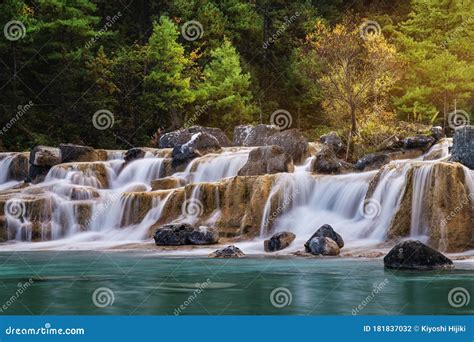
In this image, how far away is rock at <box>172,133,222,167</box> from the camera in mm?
28172

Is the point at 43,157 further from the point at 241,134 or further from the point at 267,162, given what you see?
the point at 241,134

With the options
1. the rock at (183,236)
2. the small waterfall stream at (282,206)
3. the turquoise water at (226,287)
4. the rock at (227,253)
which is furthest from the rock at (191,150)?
the turquoise water at (226,287)

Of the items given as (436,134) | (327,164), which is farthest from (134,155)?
(436,134)

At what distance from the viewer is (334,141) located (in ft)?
105

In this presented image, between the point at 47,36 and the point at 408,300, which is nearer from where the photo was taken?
the point at 408,300

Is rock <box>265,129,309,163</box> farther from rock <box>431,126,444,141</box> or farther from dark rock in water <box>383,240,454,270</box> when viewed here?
dark rock in water <box>383,240,454,270</box>

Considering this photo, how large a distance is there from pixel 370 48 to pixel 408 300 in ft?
80.0

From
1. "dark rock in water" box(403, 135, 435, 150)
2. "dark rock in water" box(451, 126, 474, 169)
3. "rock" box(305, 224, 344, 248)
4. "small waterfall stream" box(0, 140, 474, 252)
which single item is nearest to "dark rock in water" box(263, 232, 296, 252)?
"small waterfall stream" box(0, 140, 474, 252)

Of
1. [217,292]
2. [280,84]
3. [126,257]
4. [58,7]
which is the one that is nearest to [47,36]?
[58,7]

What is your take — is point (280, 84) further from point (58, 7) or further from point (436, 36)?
point (58, 7)

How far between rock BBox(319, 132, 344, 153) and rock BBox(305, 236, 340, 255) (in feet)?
50.7

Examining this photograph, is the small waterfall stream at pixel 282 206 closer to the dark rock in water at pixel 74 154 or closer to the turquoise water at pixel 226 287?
the dark rock in water at pixel 74 154

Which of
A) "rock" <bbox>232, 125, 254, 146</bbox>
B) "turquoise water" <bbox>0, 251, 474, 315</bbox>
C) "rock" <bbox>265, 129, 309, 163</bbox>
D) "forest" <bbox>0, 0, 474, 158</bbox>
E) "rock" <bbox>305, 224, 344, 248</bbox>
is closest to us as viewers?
"turquoise water" <bbox>0, 251, 474, 315</bbox>

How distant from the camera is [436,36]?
131 ft
